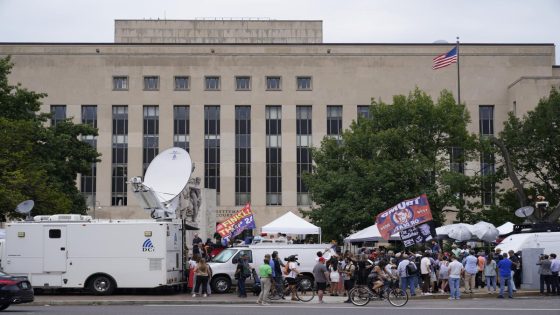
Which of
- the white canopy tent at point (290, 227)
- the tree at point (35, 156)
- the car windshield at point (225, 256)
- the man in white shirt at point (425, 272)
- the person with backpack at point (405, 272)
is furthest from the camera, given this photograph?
the white canopy tent at point (290, 227)

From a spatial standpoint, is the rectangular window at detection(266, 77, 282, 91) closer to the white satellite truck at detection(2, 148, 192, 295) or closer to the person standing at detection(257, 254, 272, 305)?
the white satellite truck at detection(2, 148, 192, 295)

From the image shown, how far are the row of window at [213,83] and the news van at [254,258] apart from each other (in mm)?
46003

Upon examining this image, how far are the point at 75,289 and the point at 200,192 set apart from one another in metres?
17.0

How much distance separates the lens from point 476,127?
251 feet

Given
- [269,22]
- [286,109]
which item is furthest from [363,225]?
[269,22]

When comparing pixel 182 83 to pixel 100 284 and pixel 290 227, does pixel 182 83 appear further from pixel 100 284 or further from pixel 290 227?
pixel 100 284

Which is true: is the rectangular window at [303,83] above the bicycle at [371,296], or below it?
above

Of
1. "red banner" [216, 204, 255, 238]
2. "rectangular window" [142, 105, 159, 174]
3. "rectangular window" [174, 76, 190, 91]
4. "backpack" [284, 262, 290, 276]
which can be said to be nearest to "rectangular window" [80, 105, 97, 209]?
"rectangular window" [142, 105, 159, 174]

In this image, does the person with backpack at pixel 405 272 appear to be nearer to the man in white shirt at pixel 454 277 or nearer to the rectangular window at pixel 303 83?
the man in white shirt at pixel 454 277

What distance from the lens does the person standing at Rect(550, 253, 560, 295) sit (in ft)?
96.7

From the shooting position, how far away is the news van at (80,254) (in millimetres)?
29328

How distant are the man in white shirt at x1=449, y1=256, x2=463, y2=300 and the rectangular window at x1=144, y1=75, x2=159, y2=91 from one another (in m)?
51.8

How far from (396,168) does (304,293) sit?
17.0 meters

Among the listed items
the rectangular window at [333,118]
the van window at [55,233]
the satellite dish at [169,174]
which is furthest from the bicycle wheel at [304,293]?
the rectangular window at [333,118]
